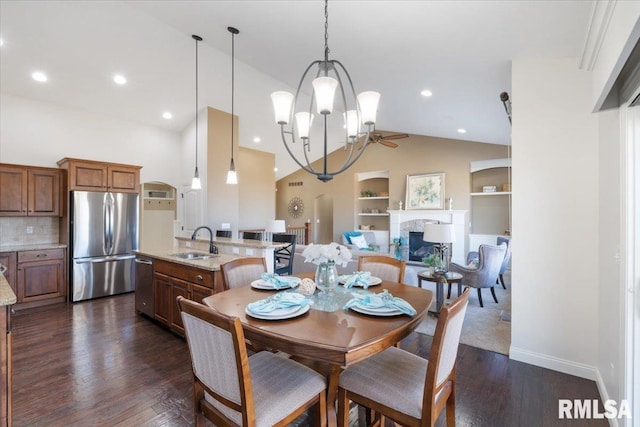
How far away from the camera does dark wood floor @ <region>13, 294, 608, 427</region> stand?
6.51 feet

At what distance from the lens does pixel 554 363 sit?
2.53 metres

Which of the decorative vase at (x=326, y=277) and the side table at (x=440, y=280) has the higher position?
the decorative vase at (x=326, y=277)

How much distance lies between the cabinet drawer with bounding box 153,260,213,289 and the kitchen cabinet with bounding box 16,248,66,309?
2249 mm

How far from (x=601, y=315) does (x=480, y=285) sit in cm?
201

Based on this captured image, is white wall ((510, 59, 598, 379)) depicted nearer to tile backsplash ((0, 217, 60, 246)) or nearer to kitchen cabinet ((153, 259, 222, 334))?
kitchen cabinet ((153, 259, 222, 334))

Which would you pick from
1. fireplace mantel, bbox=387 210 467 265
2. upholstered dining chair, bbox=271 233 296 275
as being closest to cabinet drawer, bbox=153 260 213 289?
upholstered dining chair, bbox=271 233 296 275

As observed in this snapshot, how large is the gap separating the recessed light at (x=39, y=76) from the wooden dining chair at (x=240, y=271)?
14.3 ft

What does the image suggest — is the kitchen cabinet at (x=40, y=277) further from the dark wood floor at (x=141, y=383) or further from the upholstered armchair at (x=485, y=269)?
the upholstered armchair at (x=485, y=269)

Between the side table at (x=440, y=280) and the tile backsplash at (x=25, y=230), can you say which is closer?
the side table at (x=440, y=280)

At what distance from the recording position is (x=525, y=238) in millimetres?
2658

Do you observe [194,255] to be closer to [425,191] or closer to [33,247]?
[33,247]

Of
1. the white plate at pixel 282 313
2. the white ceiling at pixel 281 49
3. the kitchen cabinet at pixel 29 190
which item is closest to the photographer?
the white plate at pixel 282 313

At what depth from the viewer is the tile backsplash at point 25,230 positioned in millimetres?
4491

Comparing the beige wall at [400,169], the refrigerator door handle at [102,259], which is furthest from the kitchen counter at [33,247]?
the beige wall at [400,169]
